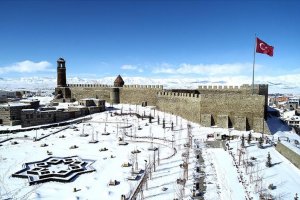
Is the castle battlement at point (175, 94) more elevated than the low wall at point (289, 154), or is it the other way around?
the castle battlement at point (175, 94)

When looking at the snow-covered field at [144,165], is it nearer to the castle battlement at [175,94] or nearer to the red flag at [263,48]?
the castle battlement at [175,94]

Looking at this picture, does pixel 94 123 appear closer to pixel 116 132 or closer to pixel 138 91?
pixel 116 132

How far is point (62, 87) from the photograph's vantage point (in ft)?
150

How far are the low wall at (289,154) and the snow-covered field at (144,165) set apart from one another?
0.27 metres

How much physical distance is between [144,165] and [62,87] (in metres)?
31.4

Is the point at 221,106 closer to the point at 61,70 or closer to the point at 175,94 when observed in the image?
the point at 175,94

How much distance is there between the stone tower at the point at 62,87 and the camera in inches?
1748

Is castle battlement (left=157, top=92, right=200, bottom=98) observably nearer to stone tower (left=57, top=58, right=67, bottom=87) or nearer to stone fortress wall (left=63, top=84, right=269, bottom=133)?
stone fortress wall (left=63, top=84, right=269, bottom=133)

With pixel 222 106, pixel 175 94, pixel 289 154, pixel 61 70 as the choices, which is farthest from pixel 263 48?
pixel 61 70

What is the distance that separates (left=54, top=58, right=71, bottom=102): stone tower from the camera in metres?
44.4

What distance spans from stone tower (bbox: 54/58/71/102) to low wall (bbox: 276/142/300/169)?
3206cm

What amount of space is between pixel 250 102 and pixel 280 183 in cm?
1179

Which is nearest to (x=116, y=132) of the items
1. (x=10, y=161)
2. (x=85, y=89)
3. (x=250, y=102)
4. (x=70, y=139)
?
(x=70, y=139)

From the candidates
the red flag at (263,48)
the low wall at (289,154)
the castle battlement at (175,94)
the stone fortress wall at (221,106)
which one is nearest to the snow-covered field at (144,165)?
the low wall at (289,154)
